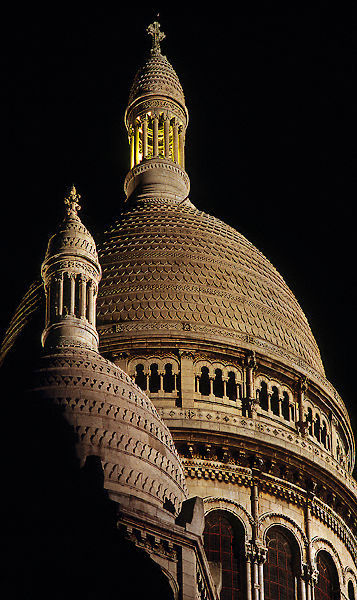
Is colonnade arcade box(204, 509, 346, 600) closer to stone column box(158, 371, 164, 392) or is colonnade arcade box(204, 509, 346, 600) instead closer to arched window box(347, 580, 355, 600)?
arched window box(347, 580, 355, 600)

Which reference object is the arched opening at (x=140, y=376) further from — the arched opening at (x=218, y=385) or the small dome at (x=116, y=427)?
the small dome at (x=116, y=427)

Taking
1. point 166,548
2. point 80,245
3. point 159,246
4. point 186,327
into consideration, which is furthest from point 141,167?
point 166,548

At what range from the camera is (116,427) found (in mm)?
36688

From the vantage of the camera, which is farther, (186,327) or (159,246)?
(159,246)

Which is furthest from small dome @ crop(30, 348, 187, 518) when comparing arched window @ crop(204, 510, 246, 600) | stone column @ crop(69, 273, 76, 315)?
arched window @ crop(204, 510, 246, 600)

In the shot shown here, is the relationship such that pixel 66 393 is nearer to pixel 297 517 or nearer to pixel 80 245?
pixel 80 245

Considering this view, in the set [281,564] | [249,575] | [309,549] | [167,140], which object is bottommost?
[249,575]

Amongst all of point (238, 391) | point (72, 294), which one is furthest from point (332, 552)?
point (72, 294)

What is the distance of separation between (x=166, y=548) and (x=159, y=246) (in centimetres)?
2788

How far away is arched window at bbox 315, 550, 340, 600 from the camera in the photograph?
2144 inches

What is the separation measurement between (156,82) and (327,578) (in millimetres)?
19944

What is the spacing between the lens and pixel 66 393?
122 ft

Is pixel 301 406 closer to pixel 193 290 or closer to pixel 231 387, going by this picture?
pixel 231 387

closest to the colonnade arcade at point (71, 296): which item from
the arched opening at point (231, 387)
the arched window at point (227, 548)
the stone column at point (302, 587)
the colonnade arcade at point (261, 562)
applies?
the colonnade arcade at point (261, 562)
